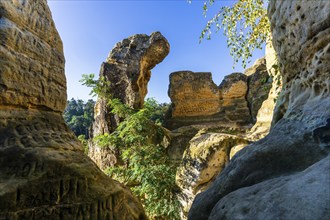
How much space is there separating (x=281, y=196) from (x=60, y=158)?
→ 7.70ft

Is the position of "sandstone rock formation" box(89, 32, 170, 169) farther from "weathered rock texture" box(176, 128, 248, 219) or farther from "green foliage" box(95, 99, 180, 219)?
"weathered rock texture" box(176, 128, 248, 219)

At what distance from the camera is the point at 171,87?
1536 cm

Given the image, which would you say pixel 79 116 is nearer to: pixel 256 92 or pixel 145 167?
pixel 256 92

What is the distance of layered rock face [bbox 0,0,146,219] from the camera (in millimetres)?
2568

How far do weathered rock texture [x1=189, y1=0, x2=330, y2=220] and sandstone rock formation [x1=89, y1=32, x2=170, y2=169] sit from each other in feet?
26.9

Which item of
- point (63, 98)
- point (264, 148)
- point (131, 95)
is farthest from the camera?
point (131, 95)

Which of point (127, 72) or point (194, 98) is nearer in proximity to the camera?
point (127, 72)

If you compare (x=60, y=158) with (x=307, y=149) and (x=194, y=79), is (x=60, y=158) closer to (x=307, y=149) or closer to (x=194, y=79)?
(x=307, y=149)

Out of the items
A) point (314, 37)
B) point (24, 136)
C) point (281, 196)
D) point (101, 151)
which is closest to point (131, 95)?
point (101, 151)

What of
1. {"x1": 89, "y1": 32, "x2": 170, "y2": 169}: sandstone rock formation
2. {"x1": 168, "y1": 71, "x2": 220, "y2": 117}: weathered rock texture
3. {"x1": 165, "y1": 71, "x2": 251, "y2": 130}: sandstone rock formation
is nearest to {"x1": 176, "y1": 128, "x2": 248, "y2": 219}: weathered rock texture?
{"x1": 89, "y1": 32, "x2": 170, "y2": 169}: sandstone rock formation

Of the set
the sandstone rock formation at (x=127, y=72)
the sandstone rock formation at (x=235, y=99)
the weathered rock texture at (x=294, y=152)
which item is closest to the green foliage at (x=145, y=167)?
the sandstone rock formation at (x=127, y=72)

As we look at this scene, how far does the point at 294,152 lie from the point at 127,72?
402 inches

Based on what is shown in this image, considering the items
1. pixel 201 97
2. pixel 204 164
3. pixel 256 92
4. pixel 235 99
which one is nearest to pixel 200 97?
pixel 201 97

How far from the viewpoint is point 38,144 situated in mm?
2916
